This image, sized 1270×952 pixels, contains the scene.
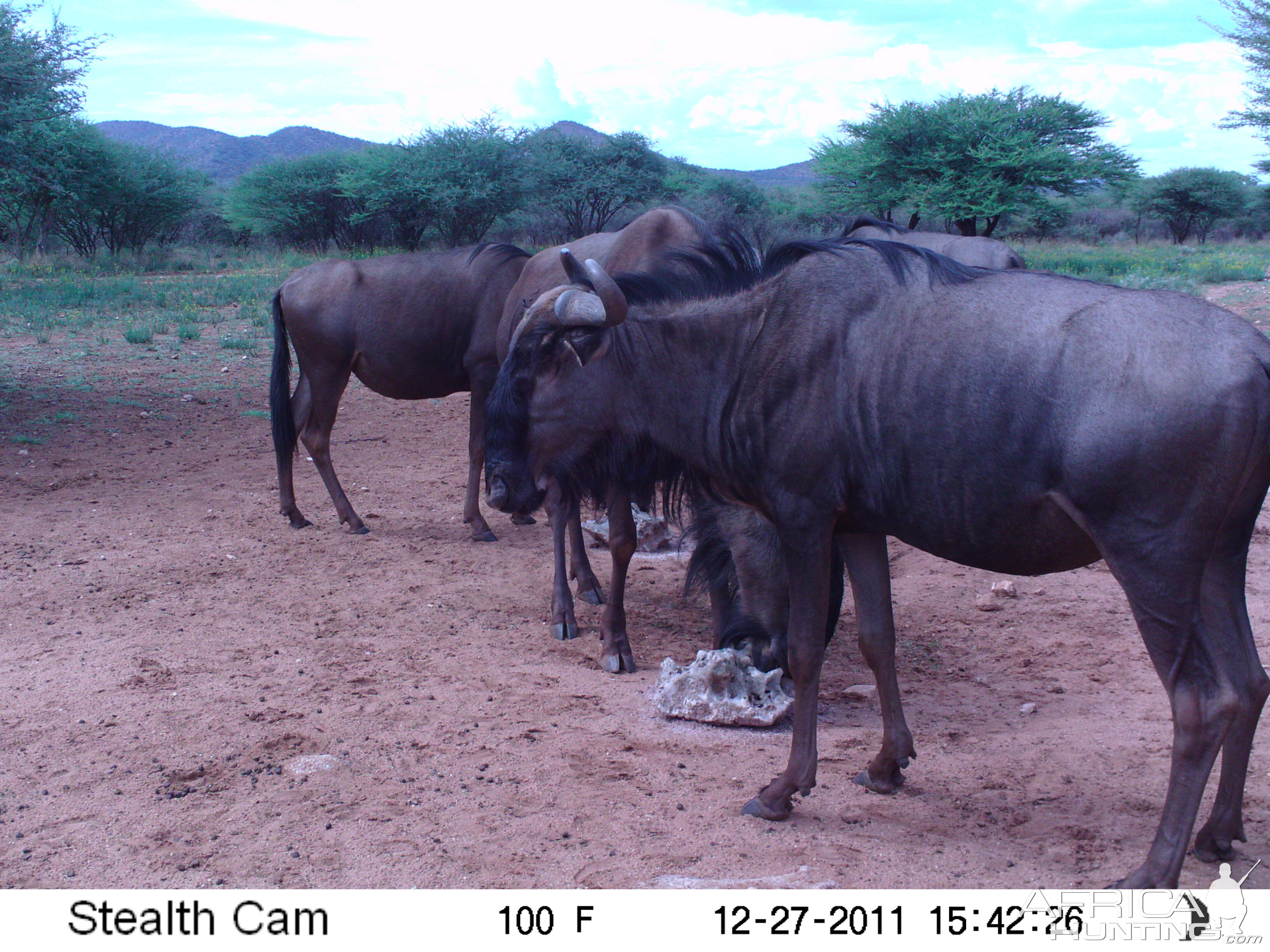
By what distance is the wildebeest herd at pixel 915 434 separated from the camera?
252 centimetres

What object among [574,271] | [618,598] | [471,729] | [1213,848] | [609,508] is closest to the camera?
[1213,848]

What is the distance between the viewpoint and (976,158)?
28.8 meters

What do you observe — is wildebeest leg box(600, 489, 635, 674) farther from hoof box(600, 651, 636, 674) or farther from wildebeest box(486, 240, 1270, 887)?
wildebeest box(486, 240, 1270, 887)

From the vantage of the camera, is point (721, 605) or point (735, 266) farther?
point (721, 605)

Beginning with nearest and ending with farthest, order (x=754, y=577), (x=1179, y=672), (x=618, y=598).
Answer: (x=1179, y=672), (x=754, y=577), (x=618, y=598)

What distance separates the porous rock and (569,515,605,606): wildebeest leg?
0.71 m

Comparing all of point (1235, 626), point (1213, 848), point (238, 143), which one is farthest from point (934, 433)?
point (238, 143)

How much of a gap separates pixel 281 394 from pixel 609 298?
5057 mm

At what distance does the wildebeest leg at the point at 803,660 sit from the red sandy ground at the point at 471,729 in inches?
3.8

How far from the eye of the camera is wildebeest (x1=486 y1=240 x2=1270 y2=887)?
8.24 ft

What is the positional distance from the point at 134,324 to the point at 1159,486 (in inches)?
634

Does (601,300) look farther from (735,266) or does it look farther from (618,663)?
(618,663)
